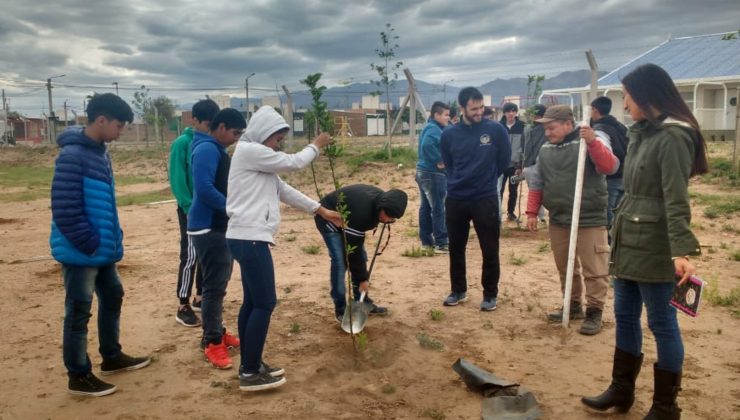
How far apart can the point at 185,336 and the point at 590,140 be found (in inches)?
142

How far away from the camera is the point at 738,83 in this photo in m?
24.2

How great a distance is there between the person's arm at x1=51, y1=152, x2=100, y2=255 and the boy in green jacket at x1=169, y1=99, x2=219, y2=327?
1.02 meters

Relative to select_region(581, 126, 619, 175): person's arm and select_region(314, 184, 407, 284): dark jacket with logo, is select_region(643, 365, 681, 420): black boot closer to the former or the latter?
select_region(581, 126, 619, 175): person's arm

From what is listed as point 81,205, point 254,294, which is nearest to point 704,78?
point 254,294

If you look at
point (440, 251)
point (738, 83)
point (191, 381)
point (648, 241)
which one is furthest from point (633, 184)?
point (738, 83)

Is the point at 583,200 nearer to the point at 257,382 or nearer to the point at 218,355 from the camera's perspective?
the point at 257,382

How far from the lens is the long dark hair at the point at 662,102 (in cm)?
295

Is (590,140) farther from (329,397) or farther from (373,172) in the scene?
(373,172)

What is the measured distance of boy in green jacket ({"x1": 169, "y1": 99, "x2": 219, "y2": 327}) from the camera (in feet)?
15.1

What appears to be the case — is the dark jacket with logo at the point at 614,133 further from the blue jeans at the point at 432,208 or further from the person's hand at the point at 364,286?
the person's hand at the point at 364,286

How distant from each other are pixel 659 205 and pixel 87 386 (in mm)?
3587

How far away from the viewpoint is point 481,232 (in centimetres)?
541

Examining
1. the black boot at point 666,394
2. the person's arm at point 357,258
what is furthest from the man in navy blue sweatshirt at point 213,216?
the black boot at point 666,394

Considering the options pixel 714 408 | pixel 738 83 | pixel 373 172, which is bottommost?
pixel 714 408
